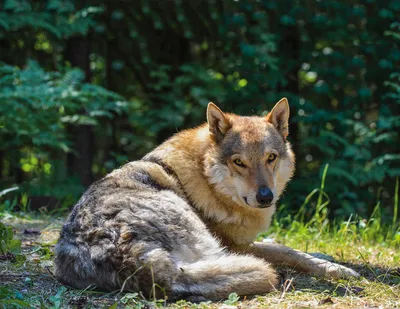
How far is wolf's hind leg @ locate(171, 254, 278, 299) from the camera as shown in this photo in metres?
3.31

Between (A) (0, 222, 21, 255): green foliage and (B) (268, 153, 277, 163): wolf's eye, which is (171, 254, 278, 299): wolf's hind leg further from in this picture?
(A) (0, 222, 21, 255): green foliage

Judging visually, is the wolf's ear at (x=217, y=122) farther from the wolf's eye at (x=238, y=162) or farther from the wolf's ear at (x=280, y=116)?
the wolf's ear at (x=280, y=116)

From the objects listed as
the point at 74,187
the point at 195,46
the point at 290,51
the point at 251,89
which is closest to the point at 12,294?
the point at 74,187

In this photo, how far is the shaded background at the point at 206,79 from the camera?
24.2 feet

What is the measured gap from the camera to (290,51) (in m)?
8.28

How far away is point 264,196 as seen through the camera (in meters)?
4.00

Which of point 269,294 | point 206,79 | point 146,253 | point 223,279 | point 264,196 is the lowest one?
point 269,294

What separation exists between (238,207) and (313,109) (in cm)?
385

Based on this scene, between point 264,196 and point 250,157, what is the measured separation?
0.35 meters

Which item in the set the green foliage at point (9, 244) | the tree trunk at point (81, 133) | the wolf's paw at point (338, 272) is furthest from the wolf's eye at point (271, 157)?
the tree trunk at point (81, 133)

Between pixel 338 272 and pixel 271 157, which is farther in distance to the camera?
pixel 271 157

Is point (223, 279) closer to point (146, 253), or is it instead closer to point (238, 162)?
point (146, 253)

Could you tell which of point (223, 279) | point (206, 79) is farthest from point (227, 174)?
point (206, 79)

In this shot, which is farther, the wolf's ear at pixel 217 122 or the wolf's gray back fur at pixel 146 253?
the wolf's ear at pixel 217 122
